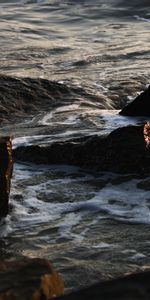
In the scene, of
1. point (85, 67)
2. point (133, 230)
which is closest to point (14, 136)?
point (133, 230)

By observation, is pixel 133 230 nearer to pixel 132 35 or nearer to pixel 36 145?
pixel 36 145

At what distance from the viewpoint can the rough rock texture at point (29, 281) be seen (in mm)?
2695

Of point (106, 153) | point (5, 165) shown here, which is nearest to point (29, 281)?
point (5, 165)

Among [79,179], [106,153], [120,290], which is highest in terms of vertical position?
[120,290]

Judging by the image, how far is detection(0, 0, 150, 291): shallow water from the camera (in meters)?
4.22

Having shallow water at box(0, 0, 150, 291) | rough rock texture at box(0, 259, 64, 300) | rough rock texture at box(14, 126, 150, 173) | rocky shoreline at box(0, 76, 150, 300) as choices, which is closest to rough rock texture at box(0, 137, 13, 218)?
rocky shoreline at box(0, 76, 150, 300)

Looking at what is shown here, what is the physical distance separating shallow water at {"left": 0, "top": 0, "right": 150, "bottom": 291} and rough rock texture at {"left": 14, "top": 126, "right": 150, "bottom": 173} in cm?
9

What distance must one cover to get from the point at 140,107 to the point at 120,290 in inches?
180

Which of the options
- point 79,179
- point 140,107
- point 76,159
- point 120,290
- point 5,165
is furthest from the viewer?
point 140,107

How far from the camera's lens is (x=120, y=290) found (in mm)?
2740

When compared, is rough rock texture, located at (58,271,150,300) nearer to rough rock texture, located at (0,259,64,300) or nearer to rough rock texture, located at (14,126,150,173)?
rough rock texture, located at (0,259,64,300)

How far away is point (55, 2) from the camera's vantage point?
19.8 m

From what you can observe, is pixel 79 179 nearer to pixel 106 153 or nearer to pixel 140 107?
pixel 106 153

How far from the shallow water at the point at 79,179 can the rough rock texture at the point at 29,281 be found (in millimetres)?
810
